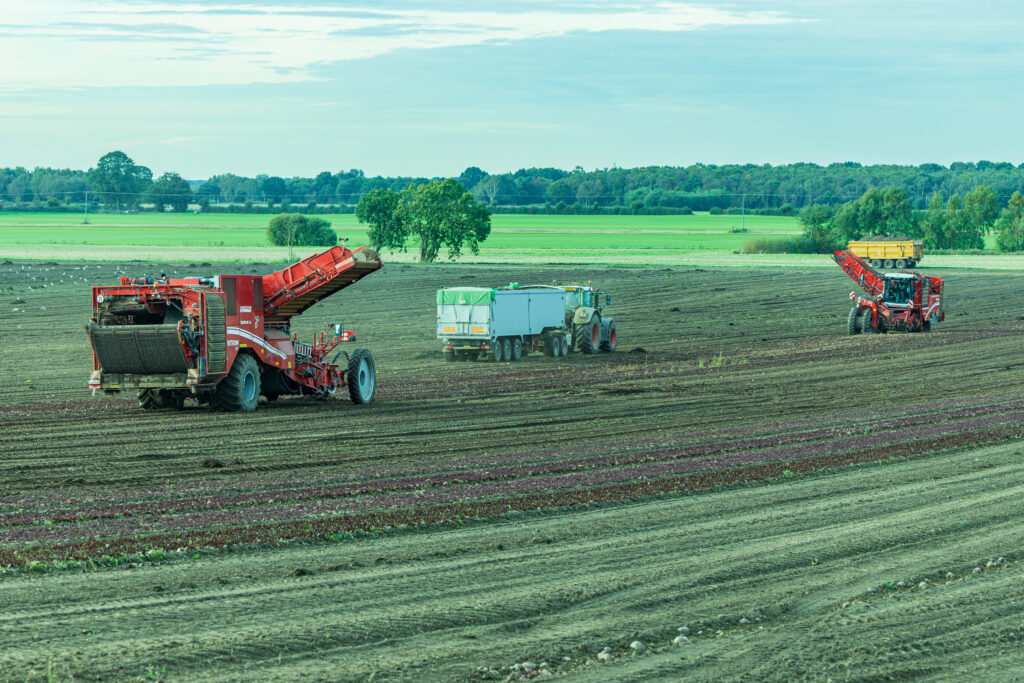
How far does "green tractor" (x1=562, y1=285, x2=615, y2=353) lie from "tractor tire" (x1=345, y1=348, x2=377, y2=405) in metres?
13.6

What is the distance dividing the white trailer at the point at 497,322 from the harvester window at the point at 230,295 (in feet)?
42.9

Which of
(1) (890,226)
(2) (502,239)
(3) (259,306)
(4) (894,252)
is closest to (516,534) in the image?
(3) (259,306)

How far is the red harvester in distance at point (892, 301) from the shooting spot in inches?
1752

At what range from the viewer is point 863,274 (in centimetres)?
4544

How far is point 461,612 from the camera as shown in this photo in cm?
934

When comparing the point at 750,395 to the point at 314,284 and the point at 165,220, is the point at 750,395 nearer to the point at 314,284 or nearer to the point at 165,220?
the point at 314,284

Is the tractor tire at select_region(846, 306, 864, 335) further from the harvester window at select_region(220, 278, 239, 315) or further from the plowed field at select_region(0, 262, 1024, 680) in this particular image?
the harvester window at select_region(220, 278, 239, 315)

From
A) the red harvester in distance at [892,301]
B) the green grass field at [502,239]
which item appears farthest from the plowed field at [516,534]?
the green grass field at [502,239]

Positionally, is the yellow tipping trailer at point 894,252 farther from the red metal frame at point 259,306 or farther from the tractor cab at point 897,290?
the red metal frame at point 259,306

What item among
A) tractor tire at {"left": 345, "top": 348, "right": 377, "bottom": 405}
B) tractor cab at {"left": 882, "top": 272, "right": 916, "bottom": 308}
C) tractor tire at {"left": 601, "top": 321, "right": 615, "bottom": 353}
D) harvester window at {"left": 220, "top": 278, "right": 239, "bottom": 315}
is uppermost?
harvester window at {"left": 220, "top": 278, "right": 239, "bottom": 315}

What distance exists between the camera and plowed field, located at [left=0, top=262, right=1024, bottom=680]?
8484 mm

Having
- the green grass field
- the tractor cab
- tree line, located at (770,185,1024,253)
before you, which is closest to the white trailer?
the tractor cab

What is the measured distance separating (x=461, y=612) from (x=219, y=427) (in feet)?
39.6

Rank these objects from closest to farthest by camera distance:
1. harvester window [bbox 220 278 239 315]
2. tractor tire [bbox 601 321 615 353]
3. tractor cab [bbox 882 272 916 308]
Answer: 1. harvester window [bbox 220 278 239 315]
2. tractor tire [bbox 601 321 615 353]
3. tractor cab [bbox 882 272 916 308]
